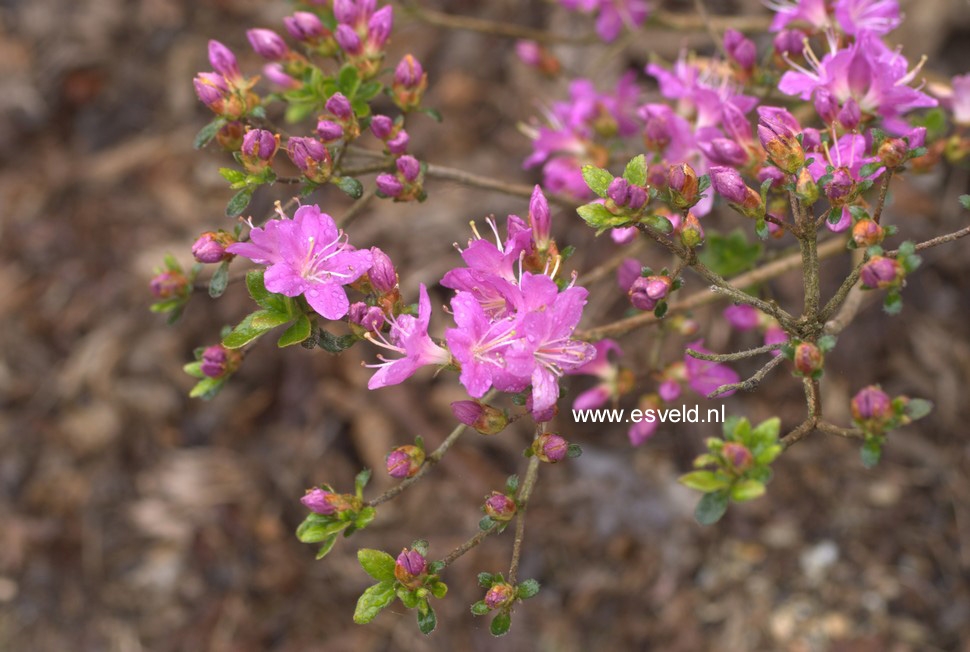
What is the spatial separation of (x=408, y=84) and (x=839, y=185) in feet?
3.31

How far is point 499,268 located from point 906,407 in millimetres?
858

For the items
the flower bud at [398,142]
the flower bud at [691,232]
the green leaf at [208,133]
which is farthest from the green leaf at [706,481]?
the green leaf at [208,133]

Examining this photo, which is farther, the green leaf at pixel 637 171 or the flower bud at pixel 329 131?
the flower bud at pixel 329 131

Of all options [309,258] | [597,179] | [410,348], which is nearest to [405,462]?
[410,348]

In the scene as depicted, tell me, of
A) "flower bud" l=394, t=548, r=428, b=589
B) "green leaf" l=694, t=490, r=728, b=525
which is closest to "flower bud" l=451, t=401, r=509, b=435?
"flower bud" l=394, t=548, r=428, b=589

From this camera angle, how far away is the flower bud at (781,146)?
1697mm

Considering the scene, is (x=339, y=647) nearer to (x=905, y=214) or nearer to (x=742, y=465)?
(x=742, y=465)

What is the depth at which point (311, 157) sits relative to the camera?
181 cm

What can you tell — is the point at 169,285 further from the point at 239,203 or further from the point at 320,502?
the point at 320,502

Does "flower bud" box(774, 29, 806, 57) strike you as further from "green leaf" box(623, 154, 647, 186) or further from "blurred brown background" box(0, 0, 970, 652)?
"blurred brown background" box(0, 0, 970, 652)

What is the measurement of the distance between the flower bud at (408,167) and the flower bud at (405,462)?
1.95 feet

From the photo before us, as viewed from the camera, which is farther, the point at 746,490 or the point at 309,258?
the point at 309,258

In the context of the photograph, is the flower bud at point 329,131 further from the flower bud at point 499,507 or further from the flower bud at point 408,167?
the flower bud at point 499,507

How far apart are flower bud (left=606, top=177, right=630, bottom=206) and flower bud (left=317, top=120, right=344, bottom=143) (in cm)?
60
